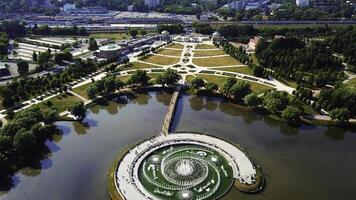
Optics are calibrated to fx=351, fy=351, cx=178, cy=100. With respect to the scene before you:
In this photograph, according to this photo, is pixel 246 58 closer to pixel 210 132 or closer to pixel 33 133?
pixel 210 132

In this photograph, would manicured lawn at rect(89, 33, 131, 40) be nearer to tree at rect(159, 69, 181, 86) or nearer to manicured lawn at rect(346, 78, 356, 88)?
tree at rect(159, 69, 181, 86)

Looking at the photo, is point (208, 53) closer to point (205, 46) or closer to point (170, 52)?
point (205, 46)

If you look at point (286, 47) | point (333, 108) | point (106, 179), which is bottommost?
point (106, 179)

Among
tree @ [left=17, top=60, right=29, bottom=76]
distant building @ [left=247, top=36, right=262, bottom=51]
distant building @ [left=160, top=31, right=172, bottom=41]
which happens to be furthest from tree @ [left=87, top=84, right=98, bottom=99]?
distant building @ [left=160, top=31, right=172, bottom=41]

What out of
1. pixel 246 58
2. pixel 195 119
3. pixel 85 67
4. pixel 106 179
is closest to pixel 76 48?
pixel 85 67

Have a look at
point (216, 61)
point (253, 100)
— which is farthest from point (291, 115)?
point (216, 61)

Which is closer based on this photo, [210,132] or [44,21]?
[210,132]
